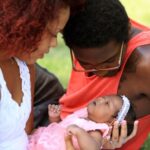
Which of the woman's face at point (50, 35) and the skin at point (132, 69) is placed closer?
the woman's face at point (50, 35)

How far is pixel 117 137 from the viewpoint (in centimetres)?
294

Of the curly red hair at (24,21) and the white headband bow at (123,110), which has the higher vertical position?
the curly red hair at (24,21)

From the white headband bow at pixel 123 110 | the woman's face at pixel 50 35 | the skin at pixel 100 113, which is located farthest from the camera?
the white headband bow at pixel 123 110

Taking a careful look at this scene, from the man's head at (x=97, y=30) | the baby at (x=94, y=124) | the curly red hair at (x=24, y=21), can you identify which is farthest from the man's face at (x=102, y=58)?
the curly red hair at (x=24, y=21)

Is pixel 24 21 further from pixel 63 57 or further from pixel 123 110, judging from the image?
pixel 63 57

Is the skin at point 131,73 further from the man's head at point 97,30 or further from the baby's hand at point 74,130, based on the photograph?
the baby's hand at point 74,130

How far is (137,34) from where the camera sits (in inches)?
118

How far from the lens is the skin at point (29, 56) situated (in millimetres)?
2367

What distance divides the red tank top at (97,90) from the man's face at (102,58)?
0.06m

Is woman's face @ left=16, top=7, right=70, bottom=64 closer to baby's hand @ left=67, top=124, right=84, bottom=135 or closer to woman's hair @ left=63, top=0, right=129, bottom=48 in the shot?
woman's hair @ left=63, top=0, right=129, bottom=48

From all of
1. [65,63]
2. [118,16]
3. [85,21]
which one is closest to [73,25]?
[85,21]

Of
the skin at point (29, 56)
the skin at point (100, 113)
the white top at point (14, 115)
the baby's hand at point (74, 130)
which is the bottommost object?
the skin at point (100, 113)

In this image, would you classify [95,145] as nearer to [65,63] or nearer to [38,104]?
[38,104]

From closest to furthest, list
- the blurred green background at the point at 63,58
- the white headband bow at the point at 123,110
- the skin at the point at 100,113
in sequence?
the skin at the point at 100,113 → the white headband bow at the point at 123,110 → the blurred green background at the point at 63,58
